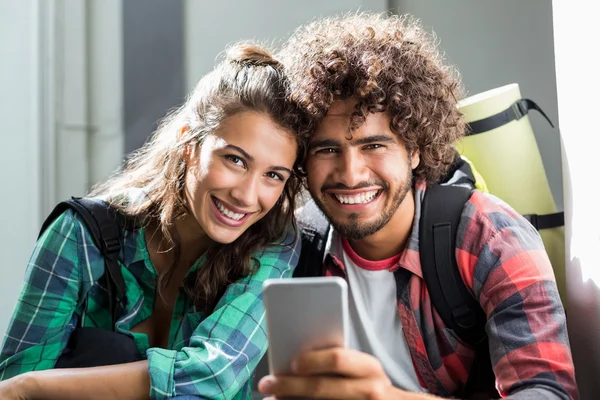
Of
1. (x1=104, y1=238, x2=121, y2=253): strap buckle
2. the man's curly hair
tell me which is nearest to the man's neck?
the man's curly hair

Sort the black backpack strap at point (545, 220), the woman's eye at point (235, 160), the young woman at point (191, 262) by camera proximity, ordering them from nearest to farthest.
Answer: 1. the young woman at point (191, 262)
2. the woman's eye at point (235, 160)
3. the black backpack strap at point (545, 220)

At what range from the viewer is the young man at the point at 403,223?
1422mm

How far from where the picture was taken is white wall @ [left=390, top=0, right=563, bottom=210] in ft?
8.13

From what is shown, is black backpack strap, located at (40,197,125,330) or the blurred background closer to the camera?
black backpack strap, located at (40,197,125,330)

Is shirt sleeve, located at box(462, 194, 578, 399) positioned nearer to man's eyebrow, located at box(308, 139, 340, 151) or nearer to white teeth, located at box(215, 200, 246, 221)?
man's eyebrow, located at box(308, 139, 340, 151)

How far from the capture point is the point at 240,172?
1.58 m

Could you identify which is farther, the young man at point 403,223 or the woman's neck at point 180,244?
the woman's neck at point 180,244

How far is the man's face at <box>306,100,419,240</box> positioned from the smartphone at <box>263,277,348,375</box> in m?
0.62

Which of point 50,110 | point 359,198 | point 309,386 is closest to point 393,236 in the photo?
point 359,198

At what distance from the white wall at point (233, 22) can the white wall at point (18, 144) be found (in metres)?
0.67

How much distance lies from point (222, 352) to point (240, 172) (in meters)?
0.40

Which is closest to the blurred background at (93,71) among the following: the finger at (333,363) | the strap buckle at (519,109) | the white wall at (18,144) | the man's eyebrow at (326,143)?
the white wall at (18,144)

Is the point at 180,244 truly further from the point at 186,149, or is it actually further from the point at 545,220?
the point at 545,220

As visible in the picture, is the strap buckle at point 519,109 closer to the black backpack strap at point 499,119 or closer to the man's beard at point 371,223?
the black backpack strap at point 499,119
